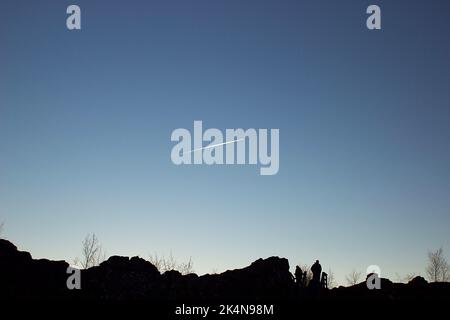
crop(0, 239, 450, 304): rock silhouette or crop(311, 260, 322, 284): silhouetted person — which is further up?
crop(311, 260, 322, 284): silhouetted person

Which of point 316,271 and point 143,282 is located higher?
point 316,271

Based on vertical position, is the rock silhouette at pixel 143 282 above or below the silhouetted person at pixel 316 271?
below

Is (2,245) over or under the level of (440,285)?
over

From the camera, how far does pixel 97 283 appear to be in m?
38.7

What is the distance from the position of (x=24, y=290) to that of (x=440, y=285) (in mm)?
36340

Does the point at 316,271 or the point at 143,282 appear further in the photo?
the point at 143,282

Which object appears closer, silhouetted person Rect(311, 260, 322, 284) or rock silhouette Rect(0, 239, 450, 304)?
silhouetted person Rect(311, 260, 322, 284)

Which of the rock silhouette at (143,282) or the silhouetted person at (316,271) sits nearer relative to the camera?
the silhouetted person at (316,271)
